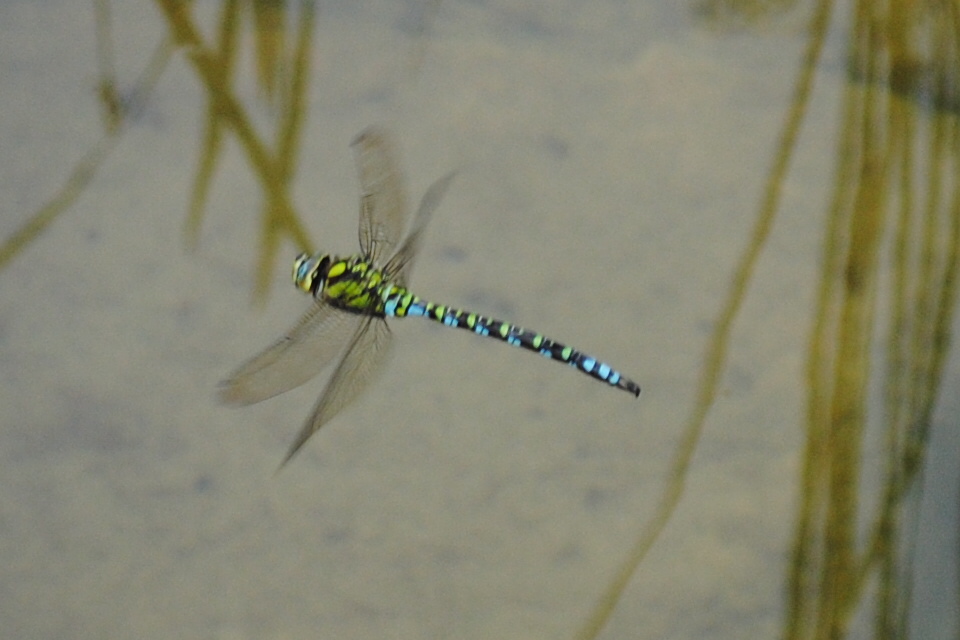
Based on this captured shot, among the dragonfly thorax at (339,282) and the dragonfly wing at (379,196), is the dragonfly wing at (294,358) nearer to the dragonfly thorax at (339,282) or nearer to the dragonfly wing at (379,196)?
the dragonfly thorax at (339,282)

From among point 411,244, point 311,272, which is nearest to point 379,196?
point 411,244

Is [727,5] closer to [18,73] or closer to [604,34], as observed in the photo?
[604,34]

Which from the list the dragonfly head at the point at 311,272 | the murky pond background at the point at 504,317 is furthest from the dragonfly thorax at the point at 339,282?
the murky pond background at the point at 504,317

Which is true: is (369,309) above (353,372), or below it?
above

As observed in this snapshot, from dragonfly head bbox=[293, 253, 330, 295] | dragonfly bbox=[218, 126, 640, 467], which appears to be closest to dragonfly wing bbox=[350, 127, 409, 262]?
dragonfly bbox=[218, 126, 640, 467]

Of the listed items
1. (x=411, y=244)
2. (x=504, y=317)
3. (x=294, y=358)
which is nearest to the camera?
(x=294, y=358)

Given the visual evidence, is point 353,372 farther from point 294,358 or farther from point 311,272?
point 311,272

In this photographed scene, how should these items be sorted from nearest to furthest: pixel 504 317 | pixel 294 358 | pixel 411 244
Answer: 1. pixel 294 358
2. pixel 411 244
3. pixel 504 317
